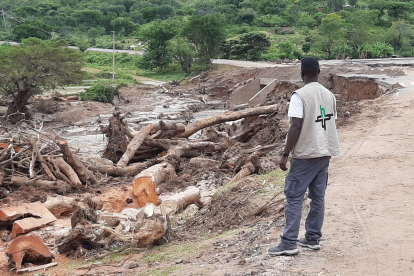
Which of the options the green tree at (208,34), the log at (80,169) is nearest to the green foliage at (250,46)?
the green tree at (208,34)

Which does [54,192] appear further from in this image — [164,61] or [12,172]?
[164,61]

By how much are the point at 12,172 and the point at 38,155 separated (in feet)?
1.93

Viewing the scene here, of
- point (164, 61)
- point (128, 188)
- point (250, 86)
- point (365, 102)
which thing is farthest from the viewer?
point (164, 61)

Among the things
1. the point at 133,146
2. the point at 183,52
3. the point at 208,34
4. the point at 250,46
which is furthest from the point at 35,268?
the point at 250,46

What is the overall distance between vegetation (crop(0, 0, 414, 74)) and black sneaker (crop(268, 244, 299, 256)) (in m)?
38.5

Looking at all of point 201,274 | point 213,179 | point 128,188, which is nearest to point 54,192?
point 128,188

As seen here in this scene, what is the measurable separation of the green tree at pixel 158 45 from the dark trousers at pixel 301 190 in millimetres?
45357

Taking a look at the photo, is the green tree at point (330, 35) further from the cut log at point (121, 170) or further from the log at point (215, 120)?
the cut log at point (121, 170)

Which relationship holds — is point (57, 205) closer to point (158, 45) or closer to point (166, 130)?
point (166, 130)

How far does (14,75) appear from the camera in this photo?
2622 centimetres

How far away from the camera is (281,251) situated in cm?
447

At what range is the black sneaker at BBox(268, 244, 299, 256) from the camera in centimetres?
445

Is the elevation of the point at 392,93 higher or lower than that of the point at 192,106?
higher

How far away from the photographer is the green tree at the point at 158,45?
49.1 meters
